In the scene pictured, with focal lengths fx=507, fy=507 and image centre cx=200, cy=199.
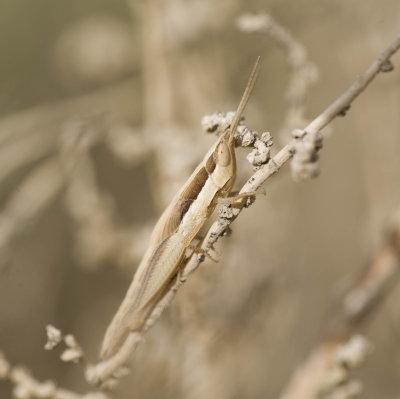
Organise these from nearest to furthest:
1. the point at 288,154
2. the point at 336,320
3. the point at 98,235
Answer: the point at 288,154 → the point at 336,320 → the point at 98,235

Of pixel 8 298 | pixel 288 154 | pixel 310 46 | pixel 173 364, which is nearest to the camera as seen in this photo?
pixel 288 154

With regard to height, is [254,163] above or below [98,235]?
below

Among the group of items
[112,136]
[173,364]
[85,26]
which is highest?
[85,26]

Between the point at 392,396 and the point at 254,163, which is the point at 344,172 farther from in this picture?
the point at 254,163

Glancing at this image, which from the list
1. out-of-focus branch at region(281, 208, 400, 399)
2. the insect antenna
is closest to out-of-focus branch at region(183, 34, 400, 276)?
the insect antenna

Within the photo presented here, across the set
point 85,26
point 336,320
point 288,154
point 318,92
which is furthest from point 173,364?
point 85,26

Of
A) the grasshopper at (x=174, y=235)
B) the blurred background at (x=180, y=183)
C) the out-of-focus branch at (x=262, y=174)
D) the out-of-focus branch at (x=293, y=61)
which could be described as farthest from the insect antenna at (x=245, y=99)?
the blurred background at (x=180, y=183)
